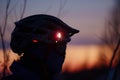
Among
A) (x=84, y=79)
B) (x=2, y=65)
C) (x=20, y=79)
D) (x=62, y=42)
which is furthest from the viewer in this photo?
(x=84, y=79)

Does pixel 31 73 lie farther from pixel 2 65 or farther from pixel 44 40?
pixel 2 65

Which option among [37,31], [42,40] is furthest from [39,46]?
[37,31]

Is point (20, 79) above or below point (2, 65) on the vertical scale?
above

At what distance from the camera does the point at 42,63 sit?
179 inches

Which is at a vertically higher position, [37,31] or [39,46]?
[37,31]

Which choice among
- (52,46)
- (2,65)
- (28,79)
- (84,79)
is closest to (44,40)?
(52,46)

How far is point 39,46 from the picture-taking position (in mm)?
4582

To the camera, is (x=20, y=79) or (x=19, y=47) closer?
(x=20, y=79)

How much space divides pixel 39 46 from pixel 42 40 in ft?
0.22

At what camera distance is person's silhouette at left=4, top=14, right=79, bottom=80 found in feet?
14.8

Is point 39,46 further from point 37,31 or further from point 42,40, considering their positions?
point 37,31

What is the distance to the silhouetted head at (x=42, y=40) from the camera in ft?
15.0

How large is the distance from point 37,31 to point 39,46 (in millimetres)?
179

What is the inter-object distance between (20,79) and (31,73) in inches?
5.8
